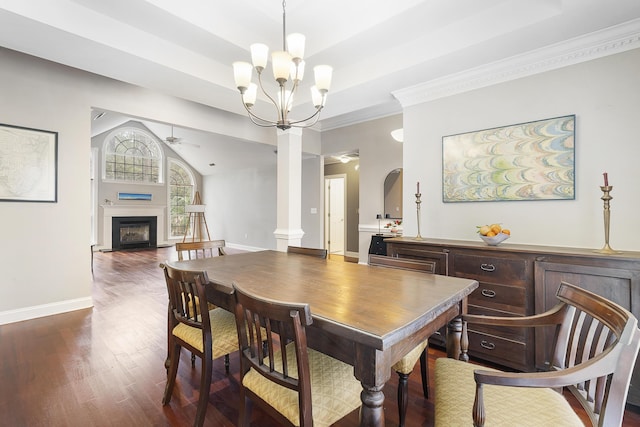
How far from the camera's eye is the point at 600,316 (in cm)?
108

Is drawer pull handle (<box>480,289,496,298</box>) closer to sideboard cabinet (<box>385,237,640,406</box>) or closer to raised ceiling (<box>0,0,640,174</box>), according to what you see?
sideboard cabinet (<box>385,237,640,406</box>)

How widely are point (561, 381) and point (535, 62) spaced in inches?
97.7

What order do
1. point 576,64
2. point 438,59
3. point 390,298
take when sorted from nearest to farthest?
point 390,298, point 576,64, point 438,59

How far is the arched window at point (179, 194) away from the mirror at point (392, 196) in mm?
6897

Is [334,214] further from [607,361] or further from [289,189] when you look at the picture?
[607,361]

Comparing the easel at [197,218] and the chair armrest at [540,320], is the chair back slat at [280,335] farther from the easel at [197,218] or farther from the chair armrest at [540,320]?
the easel at [197,218]

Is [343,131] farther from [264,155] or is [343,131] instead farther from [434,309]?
[434,309]

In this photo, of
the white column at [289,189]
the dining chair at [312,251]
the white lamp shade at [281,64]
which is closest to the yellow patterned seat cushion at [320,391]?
the dining chair at [312,251]

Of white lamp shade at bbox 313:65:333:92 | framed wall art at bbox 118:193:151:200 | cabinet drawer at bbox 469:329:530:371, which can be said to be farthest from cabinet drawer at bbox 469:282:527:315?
framed wall art at bbox 118:193:151:200

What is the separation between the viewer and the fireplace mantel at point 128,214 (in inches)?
313

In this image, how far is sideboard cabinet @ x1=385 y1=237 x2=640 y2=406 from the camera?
5.72 feet

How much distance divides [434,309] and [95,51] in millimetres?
2944

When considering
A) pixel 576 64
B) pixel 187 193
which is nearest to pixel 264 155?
pixel 187 193

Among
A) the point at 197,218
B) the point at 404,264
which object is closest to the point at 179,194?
the point at 197,218
